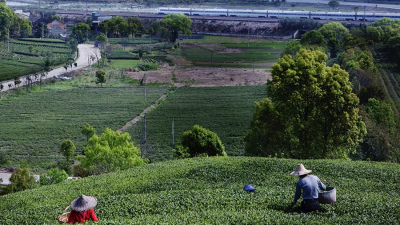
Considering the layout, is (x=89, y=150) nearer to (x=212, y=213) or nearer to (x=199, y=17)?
(x=212, y=213)

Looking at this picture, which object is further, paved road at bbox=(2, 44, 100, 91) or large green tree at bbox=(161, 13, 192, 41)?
large green tree at bbox=(161, 13, 192, 41)

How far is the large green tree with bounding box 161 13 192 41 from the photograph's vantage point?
4164cm

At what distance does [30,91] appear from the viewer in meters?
27.2

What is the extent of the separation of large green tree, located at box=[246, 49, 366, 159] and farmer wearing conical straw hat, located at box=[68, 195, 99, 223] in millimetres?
8983

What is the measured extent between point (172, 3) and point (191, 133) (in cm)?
4313

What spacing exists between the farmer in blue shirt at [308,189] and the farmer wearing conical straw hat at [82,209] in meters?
2.53

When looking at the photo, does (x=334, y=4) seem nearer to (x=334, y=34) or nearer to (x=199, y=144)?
(x=334, y=34)

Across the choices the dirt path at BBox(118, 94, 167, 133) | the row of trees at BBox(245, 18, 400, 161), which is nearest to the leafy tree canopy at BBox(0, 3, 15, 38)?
the dirt path at BBox(118, 94, 167, 133)

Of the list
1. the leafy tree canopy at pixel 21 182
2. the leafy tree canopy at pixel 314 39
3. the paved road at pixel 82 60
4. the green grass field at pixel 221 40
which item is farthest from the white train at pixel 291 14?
the leafy tree canopy at pixel 21 182

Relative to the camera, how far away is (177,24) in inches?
1657

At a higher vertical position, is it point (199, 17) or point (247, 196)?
point (199, 17)

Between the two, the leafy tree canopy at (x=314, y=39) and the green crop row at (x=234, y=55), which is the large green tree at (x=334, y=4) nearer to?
the green crop row at (x=234, y=55)

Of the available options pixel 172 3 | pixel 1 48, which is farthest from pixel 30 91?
pixel 172 3

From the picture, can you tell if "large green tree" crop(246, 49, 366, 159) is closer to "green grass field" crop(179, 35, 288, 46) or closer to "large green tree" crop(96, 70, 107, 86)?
"large green tree" crop(96, 70, 107, 86)
